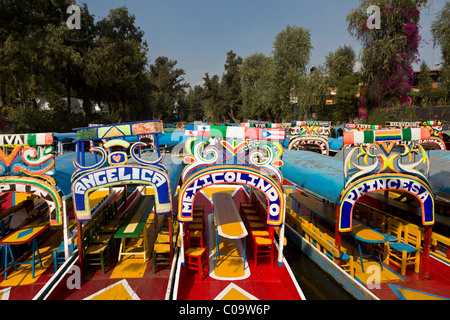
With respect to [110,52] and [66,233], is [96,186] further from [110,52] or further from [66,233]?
[110,52]

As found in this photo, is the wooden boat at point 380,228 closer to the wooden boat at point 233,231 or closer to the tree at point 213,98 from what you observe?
the wooden boat at point 233,231

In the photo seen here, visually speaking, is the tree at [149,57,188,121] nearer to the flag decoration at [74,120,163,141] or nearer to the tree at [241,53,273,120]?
the tree at [241,53,273,120]

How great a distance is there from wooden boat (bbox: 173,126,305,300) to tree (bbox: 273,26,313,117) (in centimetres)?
3976

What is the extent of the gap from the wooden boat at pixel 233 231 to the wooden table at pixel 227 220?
29 mm

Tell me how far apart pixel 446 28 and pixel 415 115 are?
1347 cm

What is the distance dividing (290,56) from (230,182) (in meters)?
43.3

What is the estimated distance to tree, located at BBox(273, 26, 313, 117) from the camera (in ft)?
146

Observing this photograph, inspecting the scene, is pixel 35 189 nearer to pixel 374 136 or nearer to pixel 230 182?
pixel 230 182

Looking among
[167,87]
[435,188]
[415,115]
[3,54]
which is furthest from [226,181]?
[167,87]

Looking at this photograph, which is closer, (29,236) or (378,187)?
(378,187)

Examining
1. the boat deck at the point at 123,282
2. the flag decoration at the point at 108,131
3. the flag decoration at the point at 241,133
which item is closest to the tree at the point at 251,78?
the flag decoration at the point at 241,133

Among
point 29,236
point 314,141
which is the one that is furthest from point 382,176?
point 29,236

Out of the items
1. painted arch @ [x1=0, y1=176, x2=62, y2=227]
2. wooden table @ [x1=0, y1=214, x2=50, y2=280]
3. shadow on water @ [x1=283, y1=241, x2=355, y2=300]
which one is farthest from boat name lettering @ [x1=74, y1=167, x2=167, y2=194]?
shadow on water @ [x1=283, y1=241, x2=355, y2=300]

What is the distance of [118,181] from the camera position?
757 cm
